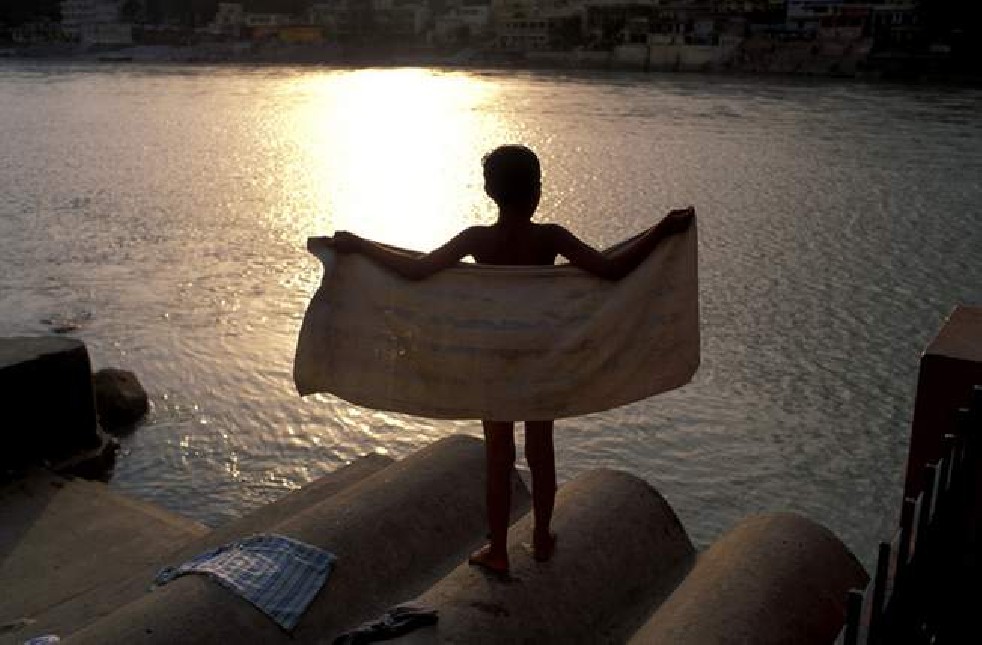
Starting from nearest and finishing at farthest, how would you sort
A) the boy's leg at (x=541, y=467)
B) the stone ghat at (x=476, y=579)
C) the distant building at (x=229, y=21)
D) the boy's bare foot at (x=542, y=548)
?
the stone ghat at (x=476, y=579) < the boy's leg at (x=541, y=467) < the boy's bare foot at (x=542, y=548) < the distant building at (x=229, y=21)

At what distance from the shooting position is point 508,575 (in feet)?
12.5

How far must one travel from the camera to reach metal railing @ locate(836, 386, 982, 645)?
229 cm

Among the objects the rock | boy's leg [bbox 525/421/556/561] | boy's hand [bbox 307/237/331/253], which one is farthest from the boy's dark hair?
the rock

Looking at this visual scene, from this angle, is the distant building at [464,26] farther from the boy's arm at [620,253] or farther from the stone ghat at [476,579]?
the boy's arm at [620,253]

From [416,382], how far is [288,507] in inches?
90.6

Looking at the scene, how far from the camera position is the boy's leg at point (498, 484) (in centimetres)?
377

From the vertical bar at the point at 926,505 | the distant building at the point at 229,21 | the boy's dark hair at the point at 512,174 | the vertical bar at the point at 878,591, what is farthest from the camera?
the distant building at the point at 229,21

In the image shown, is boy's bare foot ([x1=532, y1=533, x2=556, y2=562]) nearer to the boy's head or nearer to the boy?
the boy

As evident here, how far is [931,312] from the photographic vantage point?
1377cm

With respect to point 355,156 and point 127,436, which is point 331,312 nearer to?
point 127,436

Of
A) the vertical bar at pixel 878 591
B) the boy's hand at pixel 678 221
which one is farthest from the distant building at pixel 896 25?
the vertical bar at pixel 878 591

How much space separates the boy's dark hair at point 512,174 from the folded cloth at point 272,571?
5.72ft

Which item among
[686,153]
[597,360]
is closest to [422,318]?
[597,360]

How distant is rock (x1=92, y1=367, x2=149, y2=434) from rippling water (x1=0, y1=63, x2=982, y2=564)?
0.27m
